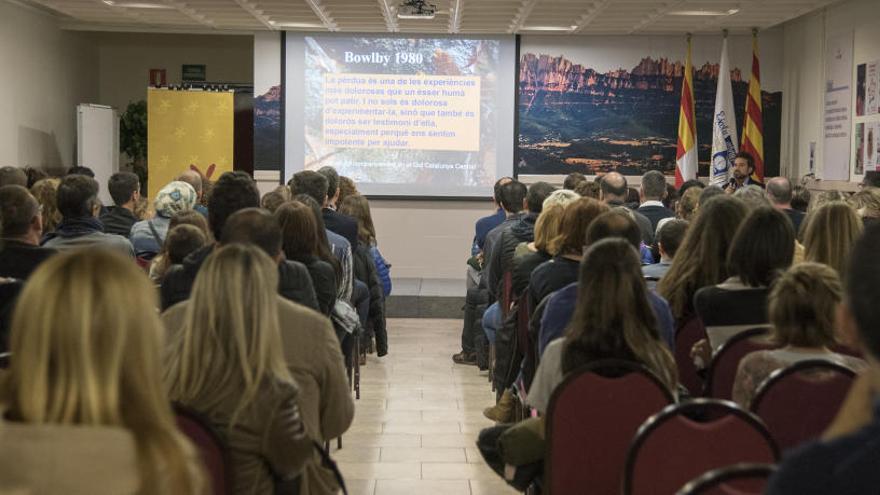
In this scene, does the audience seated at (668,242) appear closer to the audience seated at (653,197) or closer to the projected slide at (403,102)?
the audience seated at (653,197)

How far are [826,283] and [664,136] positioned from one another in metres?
10.2

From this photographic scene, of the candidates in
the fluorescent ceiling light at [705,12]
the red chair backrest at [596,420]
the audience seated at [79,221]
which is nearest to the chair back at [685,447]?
the red chair backrest at [596,420]

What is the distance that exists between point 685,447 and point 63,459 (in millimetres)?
1541

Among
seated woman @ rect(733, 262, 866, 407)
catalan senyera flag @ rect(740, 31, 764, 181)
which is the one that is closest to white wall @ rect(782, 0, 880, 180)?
catalan senyera flag @ rect(740, 31, 764, 181)

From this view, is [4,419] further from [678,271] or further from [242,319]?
[678,271]

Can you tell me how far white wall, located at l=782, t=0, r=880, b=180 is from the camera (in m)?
10.5

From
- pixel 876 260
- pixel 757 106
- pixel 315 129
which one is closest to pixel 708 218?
pixel 876 260

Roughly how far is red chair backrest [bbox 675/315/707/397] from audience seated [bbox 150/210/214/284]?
1.97 m

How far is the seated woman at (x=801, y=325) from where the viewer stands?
10.4 feet

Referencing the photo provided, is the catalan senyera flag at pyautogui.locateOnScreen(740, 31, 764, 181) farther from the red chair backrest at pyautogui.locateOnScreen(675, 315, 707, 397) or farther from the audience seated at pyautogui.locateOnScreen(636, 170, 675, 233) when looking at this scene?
the red chair backrest at pyautogui.locateOnScreen(675, 315, 707, 397)

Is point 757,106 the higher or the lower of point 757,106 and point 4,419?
the higher

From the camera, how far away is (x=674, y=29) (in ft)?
41.2

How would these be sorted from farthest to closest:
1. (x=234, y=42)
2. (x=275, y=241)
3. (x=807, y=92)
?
(x=234, y=42) → (x=807, y=92) → (x=275, y=241)

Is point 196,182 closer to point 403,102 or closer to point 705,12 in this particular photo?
point 403,102
